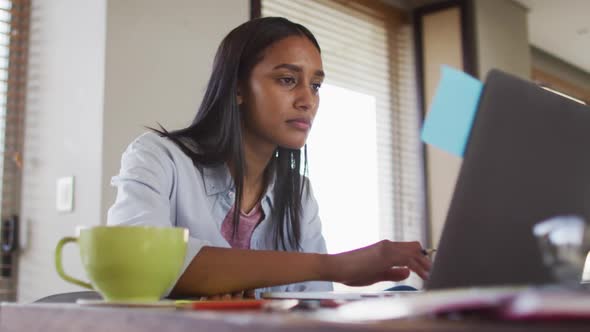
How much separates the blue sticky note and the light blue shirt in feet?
1.85

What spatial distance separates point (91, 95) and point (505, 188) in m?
1.68

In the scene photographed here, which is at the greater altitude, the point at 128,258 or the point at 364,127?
the point at 364,127

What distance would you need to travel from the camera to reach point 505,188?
2.08 feet

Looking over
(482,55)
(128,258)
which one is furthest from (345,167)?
(128,258)

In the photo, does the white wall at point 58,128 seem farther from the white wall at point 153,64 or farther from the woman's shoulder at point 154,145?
the woman's shoulder at point 154,145

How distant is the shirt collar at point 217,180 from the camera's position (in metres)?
1.32

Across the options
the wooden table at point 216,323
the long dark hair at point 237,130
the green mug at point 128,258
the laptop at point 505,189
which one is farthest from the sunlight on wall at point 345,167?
the wooden table at point 216,323

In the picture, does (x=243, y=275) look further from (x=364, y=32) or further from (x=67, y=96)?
(x=364, y=32)

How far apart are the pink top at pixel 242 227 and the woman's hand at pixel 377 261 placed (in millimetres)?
444

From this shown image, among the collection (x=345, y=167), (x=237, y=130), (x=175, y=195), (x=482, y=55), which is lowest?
(x=175, y=195)

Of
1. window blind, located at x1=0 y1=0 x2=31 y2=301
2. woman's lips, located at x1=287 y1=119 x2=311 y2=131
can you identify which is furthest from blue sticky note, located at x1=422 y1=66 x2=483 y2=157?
window blind, located at x1=0 y1=0 x2=31 y2=301

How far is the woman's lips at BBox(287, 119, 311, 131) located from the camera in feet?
4.75

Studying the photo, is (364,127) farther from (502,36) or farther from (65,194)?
(65,194)

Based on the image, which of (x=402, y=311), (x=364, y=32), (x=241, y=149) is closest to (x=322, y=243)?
(x=241, y=149)
